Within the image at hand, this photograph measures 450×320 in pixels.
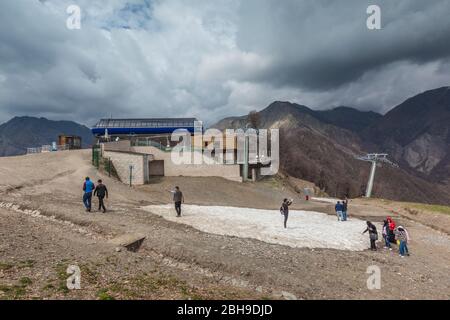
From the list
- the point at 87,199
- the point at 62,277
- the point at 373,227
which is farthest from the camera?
the point at 87,199

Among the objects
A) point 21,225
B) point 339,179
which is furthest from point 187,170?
point 339,179

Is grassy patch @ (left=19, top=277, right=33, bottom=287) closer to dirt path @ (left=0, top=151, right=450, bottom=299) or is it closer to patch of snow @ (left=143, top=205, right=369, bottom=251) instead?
dirt path @ (left=0, top=151, right=450, bottom=299)

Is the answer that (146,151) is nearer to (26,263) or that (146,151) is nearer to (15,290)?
(26,263)

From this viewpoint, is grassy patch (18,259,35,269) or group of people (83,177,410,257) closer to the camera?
grassy patch (18,259,35,269)

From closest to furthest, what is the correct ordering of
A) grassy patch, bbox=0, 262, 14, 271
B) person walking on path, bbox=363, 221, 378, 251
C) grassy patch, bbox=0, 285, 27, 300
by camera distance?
grassy patch, bbox=0, 285, 27, 300 < grassy patch, bbox=0, 262, 14, 271 < person walking on path, bbox=363, 221, 378, 251

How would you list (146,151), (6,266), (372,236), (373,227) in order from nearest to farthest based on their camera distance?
(6,266)
(372,236)
(373,227)
(146,151)

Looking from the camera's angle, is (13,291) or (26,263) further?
(26,263)

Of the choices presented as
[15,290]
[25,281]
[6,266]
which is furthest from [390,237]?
[6,266]

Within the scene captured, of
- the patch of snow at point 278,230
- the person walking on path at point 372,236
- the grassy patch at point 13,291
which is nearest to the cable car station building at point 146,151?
the patch of snow at point 278,230

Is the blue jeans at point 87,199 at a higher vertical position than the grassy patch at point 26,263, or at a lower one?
higher

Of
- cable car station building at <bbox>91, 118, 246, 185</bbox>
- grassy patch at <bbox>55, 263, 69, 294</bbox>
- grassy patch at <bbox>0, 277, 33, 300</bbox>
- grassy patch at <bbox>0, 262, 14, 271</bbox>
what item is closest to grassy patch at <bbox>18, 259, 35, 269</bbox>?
grassy patch at <bbox>0, 262, 14, 271</bbox>

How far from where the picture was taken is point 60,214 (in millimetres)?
18359

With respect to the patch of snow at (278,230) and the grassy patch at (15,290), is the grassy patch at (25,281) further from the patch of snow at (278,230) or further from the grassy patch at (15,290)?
the patch of snow at (278,230)

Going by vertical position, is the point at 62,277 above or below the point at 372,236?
above
